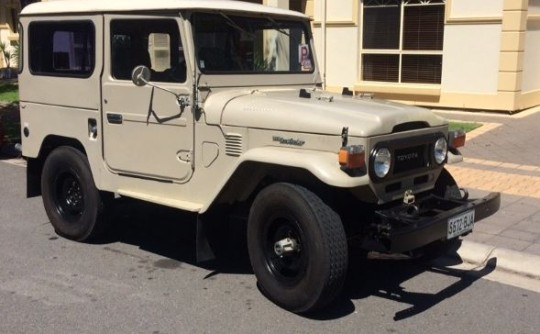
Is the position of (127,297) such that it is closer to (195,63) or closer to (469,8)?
(195,63)

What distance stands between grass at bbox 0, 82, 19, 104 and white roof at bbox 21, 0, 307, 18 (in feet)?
38.7

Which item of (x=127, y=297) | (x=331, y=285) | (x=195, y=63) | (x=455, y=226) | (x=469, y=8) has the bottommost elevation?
(x=127, y=297)

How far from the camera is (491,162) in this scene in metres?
8.93

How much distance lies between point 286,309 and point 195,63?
1.92m

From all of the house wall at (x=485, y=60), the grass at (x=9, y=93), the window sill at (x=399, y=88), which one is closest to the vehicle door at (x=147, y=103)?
the house wall at (x=485, y=60)

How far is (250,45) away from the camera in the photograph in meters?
5.37

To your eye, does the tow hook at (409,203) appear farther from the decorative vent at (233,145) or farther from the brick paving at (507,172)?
the brick paving at (507,172)

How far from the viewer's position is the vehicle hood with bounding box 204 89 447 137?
14.0ft

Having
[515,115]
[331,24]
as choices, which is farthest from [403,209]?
[331,24]

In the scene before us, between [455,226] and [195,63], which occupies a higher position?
[195,63]

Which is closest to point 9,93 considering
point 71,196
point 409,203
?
point 71,196

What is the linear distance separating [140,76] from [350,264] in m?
2.28

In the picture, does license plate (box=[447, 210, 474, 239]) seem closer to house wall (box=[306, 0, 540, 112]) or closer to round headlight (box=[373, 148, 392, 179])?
round headlight (box=[373, 148, 392, 179])

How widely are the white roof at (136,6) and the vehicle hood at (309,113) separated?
0.69 m
